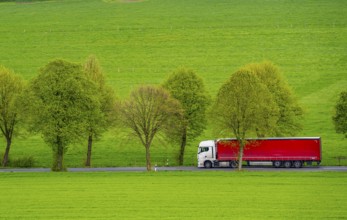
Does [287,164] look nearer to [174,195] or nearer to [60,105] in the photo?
[60,105]

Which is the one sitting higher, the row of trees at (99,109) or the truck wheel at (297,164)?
the row of trees at (99,109)

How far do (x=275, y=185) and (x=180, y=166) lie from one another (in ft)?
102

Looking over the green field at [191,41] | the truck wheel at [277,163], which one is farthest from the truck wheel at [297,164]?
the green field at [191,41]

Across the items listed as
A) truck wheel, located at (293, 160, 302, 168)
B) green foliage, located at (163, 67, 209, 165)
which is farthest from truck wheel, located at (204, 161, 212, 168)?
truck wheel, located at (293, 160, 302, 168)

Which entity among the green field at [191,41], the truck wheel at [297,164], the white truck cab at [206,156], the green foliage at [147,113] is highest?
the green field at [191,41]

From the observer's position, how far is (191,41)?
15425 centimetres

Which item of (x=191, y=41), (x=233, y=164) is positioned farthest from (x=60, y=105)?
(x=191, y=41)

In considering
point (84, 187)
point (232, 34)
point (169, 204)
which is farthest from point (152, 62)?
point (169, 204)

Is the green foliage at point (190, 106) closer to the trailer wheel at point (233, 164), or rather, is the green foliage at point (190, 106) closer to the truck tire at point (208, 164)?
the truck tire at point (208, 164)

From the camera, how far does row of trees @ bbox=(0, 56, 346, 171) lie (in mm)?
79188

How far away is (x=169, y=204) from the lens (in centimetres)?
4975

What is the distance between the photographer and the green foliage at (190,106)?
305 ft

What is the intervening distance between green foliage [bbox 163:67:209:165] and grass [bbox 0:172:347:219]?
18.1 m

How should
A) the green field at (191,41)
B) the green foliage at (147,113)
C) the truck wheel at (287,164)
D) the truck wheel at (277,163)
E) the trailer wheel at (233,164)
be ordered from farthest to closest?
1. the green field at (191,41)
2. the trailer wheel at (233,164)
3. the truck wheel at (277,163)
4. the truck wheel at (287,164)
5. the green foliage at (147,113)
